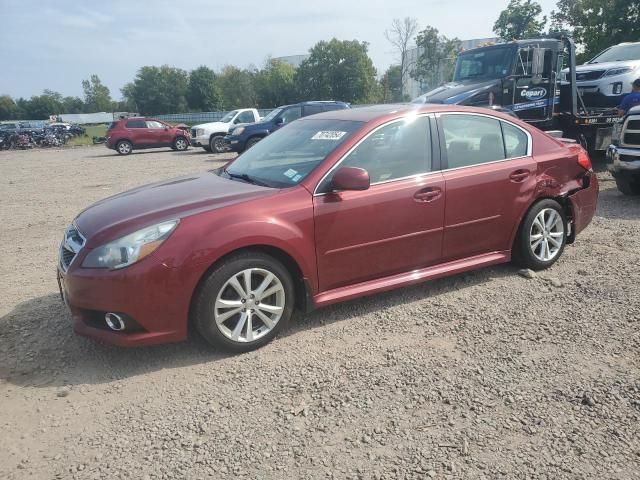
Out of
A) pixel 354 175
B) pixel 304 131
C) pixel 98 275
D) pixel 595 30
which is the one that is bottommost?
pixel 98 275

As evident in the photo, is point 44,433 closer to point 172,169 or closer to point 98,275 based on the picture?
point 98,275

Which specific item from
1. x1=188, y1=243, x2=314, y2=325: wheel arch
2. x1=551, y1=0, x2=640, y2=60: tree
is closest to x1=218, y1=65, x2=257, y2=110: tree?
x1=551, y1=0, x2=640, y2=60: tree

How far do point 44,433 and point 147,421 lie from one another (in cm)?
54

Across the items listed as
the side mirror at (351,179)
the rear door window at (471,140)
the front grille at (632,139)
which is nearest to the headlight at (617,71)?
the front grille at (632,139)

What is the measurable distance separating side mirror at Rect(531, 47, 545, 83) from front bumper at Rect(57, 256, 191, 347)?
9665 mm

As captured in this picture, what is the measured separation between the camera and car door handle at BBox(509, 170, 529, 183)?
178 inches

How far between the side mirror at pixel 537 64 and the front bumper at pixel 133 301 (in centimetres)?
967

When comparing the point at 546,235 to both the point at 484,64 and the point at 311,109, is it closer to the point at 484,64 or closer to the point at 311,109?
the point at 484,64

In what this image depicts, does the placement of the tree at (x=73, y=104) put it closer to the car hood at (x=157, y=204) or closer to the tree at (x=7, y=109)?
the tree at (x=7, y=109)

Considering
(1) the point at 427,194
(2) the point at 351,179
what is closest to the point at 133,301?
(2) the point at 351,179

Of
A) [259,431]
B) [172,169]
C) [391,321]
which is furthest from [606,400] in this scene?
[172,169]

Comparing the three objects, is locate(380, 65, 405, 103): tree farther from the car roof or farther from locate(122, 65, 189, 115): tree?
the car roof

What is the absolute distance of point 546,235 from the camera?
4.85 metres

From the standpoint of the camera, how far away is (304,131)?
4484 mm
